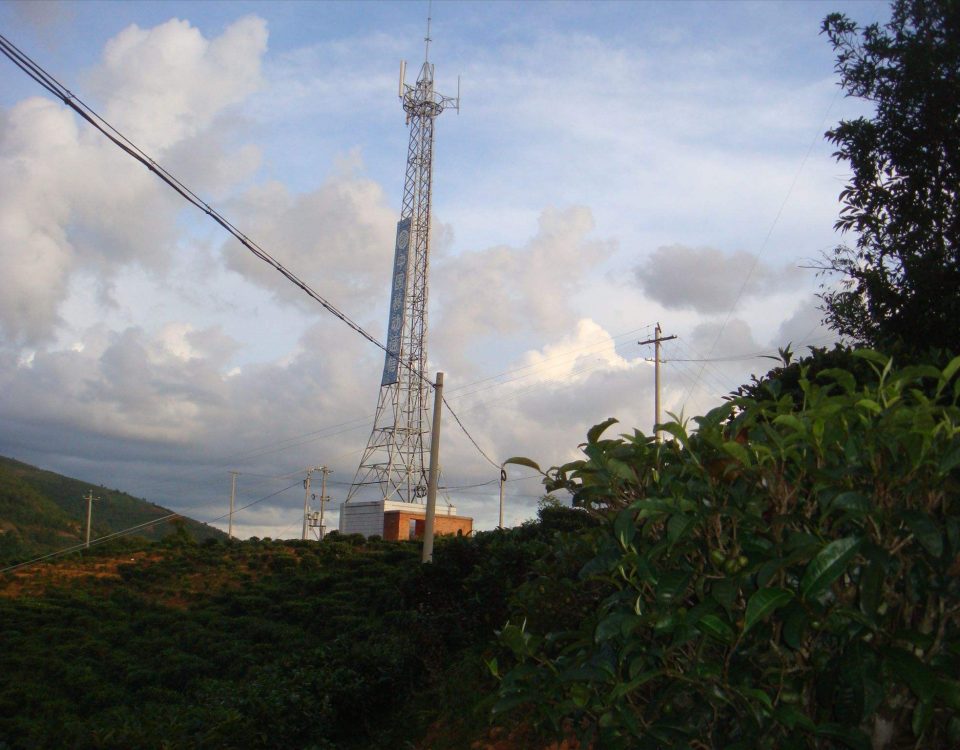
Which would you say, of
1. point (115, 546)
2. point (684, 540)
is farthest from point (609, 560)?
point (115, 546)

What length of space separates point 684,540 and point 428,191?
36.6 meters

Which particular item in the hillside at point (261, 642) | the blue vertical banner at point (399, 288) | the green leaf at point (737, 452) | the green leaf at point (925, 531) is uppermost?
the blue vertical banner at point (399, 288)

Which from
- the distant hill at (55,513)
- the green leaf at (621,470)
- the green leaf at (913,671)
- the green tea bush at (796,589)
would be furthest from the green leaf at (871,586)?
the distant hill at (55,513)

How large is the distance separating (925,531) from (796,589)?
16.0 inches

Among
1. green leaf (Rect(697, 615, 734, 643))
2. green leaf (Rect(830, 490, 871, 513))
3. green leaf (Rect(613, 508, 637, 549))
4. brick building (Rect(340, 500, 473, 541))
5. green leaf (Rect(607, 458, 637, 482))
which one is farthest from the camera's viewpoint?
brick building (Rect(340, 500, 473, 541))

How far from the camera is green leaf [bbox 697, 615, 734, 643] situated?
8.51ft

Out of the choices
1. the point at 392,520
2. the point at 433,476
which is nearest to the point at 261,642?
the point at 433,476

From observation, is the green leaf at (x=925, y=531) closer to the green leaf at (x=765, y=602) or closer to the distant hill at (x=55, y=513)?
the green leaf at (x=765, y=602)

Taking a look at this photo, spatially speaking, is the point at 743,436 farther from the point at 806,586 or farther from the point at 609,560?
the point at 806,586

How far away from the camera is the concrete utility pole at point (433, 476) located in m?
18.2

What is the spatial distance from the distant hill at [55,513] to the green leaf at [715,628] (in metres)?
46.3

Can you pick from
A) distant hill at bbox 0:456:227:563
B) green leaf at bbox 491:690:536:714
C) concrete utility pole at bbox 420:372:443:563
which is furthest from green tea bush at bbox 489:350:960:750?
distant hill at bbox 0:456:227:563

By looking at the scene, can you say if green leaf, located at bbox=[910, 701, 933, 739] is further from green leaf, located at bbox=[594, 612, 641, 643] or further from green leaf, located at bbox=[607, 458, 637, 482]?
green leaf, located at bbox=[607, 458, 637, 482]

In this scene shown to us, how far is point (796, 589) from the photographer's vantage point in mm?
2648
